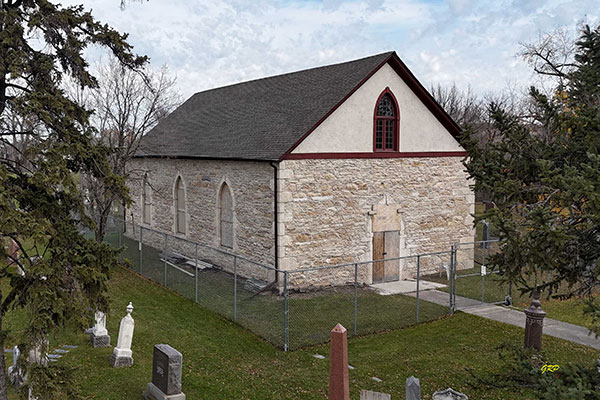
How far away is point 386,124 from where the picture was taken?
19906mm

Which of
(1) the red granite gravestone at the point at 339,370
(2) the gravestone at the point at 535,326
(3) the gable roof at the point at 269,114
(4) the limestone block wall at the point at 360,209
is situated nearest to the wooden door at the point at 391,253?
(4) the limestone block wall at the point at 360,209

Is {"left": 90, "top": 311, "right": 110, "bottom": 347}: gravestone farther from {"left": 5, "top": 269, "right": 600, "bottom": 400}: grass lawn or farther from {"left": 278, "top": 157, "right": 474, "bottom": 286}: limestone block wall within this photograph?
{"left": 278, "top": 157, "right": 474, "bottom": 286}: limestone block wall

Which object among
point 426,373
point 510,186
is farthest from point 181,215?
point 510,186

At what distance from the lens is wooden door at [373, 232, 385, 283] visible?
19844mm

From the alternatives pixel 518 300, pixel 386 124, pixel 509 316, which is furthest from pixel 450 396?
pixel 386 124

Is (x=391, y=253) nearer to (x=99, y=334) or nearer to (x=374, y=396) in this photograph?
(x=99, y=334)

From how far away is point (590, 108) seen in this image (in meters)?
6.64

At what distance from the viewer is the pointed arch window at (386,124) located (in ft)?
64.0

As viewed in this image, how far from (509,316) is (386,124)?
785 cm

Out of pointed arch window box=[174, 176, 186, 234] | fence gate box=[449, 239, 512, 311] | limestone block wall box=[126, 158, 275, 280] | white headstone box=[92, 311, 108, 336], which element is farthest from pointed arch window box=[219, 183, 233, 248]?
fence gate box=[449, 239, 512, 311]

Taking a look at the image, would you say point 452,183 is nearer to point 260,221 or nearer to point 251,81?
point 260,221

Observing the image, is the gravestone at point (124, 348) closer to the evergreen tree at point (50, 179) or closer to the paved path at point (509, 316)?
the evergreen tree at point (50, 179)

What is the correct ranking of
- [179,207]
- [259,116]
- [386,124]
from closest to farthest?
[386,124]
[259,116]
[179,207]

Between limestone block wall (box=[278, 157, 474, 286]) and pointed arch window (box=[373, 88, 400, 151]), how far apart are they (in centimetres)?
59
